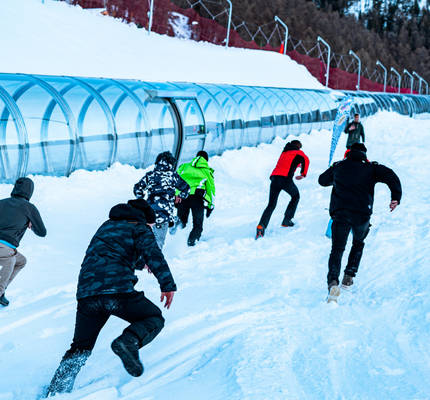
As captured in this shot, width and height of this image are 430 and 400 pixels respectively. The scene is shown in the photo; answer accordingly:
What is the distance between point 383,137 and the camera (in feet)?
59.9

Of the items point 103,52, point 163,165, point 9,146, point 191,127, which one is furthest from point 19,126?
point 103,52

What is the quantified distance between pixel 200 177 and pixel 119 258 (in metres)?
4.49

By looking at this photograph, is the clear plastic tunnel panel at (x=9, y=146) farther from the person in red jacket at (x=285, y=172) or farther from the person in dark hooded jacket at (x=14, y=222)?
the person in red jacket at (x=285, y=172)

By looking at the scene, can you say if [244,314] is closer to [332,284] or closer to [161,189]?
[332,284]

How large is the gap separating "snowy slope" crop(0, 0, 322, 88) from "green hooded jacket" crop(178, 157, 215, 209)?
747cm

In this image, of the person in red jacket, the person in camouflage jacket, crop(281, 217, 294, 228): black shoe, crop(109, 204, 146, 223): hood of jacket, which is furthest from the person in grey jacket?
crop(109, 204, 146, 223): hood of jacket

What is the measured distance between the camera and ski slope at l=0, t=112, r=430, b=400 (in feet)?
11.6

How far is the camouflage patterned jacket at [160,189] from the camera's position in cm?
641

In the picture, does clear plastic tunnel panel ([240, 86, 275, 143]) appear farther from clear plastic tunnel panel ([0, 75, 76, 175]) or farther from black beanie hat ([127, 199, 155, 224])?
black beanie hat ([127, 199, 155, 224])

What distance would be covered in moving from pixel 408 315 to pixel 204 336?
75.2 inches

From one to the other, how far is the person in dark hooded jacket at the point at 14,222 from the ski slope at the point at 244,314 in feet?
1.79

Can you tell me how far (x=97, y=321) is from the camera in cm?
347

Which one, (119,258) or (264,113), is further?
(264,113)

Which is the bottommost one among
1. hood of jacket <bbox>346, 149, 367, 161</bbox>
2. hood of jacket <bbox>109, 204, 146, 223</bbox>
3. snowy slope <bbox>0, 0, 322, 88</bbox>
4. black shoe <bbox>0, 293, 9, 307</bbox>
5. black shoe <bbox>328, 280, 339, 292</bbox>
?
black shoe <bbox>0, 293, 9, 307</bbox>
